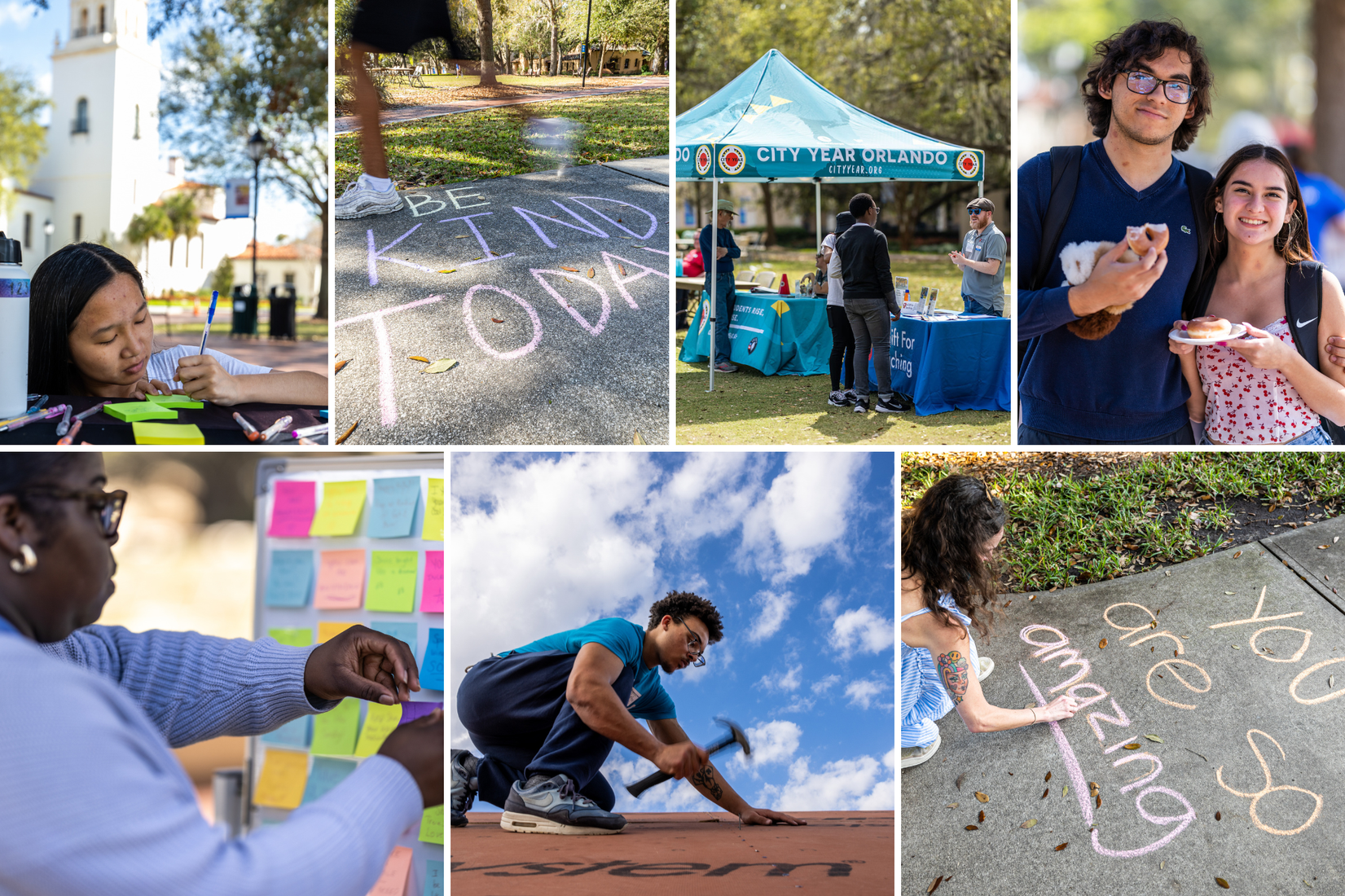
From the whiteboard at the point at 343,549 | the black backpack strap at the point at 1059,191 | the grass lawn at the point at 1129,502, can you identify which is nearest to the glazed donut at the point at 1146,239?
the black backpack strap at the point at 1059,191

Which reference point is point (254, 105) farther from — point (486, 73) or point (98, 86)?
point (486, 73)

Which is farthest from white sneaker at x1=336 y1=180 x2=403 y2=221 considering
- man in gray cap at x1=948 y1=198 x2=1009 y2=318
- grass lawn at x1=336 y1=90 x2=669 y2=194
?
man in gray cap at x1=948 y1=198 x2=1009 y2=318

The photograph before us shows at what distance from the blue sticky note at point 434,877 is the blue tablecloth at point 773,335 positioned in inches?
70.4

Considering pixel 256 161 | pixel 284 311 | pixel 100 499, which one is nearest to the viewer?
pixel 100 499

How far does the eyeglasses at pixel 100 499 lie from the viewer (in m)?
1.71

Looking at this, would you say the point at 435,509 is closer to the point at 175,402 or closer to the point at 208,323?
the point at 175,402

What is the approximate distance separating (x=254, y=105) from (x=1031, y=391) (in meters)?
2.48

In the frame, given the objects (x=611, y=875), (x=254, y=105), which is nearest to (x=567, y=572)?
(x=611, y=875)

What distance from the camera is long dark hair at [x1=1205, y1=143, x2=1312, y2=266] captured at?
7.64ft

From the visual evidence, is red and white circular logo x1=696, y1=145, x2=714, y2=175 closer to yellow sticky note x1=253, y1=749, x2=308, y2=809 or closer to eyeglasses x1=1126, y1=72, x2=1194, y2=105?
eyeglasses x1=1126, y1=72, x2=1194, y2=105

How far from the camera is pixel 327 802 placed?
1403 mm

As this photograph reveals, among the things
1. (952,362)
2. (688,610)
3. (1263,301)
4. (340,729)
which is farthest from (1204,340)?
(340,729)

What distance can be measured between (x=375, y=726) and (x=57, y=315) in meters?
1.39

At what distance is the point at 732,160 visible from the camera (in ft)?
14.7
